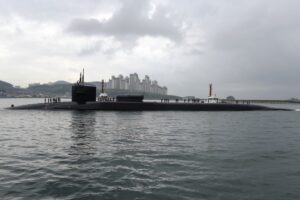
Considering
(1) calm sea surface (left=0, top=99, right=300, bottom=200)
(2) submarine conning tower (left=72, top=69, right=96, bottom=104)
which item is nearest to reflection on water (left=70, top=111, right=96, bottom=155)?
(1) calm sea surface (left=0, top=99, right=300, bottom=200)

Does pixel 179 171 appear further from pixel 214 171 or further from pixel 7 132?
pixel 7 132

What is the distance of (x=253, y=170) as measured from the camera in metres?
12.9

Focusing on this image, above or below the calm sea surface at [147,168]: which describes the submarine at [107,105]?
above

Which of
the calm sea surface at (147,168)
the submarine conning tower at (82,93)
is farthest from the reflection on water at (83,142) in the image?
the submarine conning tower at (82,93)

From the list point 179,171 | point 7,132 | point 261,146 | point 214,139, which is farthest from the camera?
point 7,132

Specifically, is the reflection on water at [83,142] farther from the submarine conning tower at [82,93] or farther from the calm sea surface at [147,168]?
the submarine conning tower at [82,93]

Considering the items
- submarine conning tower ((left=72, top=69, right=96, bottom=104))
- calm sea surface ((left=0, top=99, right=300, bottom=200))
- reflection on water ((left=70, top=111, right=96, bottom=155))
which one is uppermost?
submarine conning tower ((left=72, top=69, right=96, bottom=104))

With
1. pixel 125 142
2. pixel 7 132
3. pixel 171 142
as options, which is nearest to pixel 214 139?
pixel 171 142

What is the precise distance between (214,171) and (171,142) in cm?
767

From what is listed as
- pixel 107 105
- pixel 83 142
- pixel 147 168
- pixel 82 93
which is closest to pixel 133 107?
pixel 107 105

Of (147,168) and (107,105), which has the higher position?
(107,105)

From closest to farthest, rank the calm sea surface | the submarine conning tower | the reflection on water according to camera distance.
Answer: the calm sea surface < the reflection on water < the submarine conning tower

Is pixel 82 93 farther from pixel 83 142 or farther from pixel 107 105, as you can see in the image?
pixel 83 142

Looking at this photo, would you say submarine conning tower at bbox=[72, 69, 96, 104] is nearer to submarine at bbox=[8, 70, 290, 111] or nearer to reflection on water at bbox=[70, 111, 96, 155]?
submarine at bbox=[8, 70, 290, 111]
